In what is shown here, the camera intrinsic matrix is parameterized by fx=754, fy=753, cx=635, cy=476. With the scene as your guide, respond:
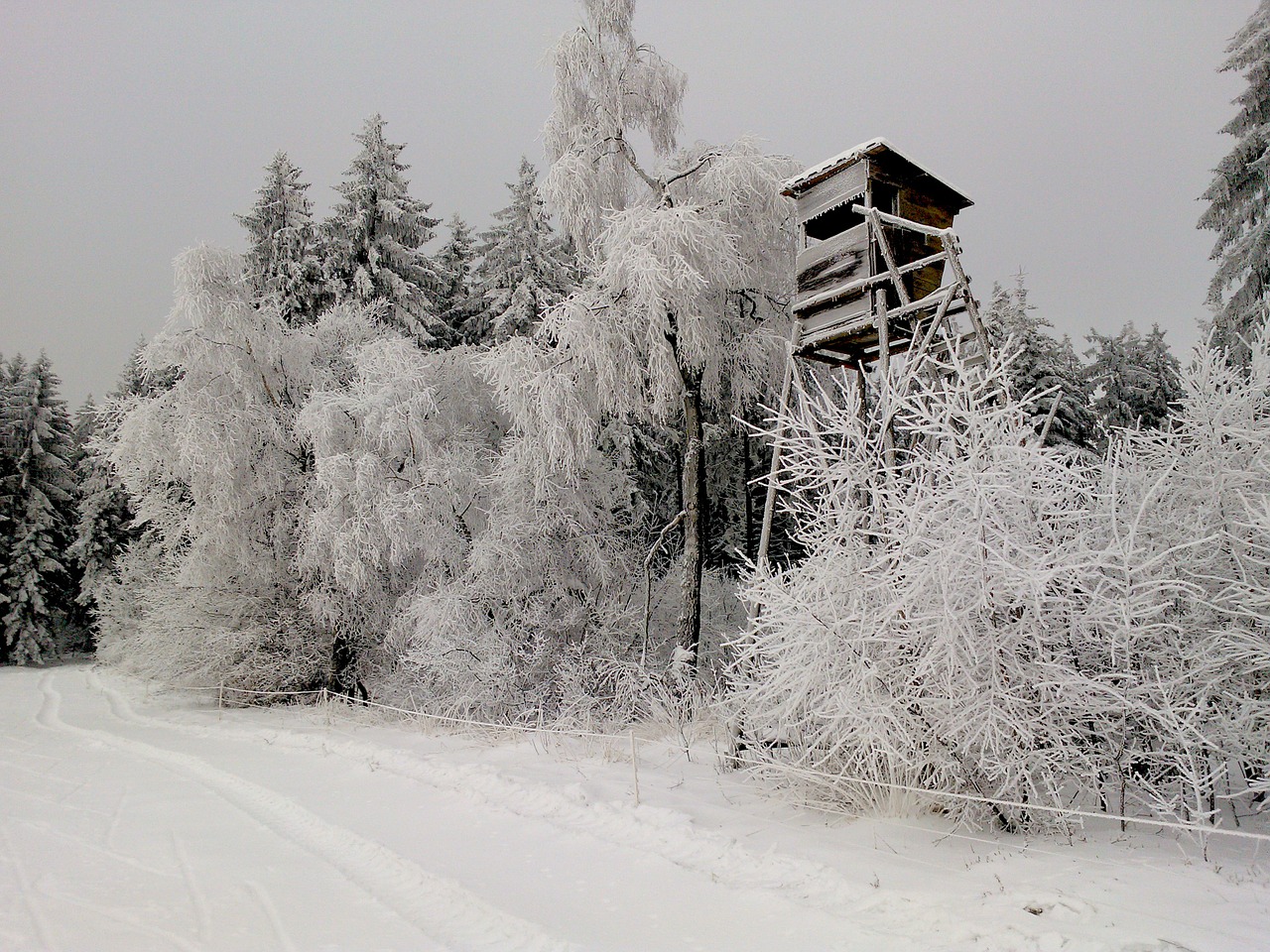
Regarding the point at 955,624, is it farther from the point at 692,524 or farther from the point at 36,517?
the point at 36,517

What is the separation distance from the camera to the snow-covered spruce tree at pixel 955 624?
5008 millimetres

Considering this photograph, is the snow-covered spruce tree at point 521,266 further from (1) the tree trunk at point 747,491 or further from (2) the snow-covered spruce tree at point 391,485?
(1) the tree trunk at point 747,491

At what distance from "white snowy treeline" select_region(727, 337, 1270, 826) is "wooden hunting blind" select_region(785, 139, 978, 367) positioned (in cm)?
254

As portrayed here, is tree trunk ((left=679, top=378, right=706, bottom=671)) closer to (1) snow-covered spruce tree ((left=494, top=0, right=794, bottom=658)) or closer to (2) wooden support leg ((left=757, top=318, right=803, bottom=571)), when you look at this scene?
(1) snow-covered spruce tree ((left=494, top=0, right=794, bottom=658))

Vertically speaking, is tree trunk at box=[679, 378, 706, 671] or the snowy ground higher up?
tree trunk at box=[679, 378, 706, 671]

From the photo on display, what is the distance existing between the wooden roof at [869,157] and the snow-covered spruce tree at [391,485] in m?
6.97

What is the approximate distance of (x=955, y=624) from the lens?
4.99 m

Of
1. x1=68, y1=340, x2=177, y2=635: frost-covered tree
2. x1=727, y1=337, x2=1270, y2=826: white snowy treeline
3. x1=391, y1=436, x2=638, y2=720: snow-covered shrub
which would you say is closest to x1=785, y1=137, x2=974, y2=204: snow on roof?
x1=727, y1=337, x2=1270, y2=826: white snowy treeline

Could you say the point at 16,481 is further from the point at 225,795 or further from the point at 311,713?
the point at 225,795

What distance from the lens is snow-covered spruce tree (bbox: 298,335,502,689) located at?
12555 millimetres

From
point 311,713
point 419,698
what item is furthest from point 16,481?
point 419,698

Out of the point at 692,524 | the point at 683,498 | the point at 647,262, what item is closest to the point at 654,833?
the point at 692,524

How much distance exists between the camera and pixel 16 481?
95.1 feet

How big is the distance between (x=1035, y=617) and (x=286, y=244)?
2122cm
